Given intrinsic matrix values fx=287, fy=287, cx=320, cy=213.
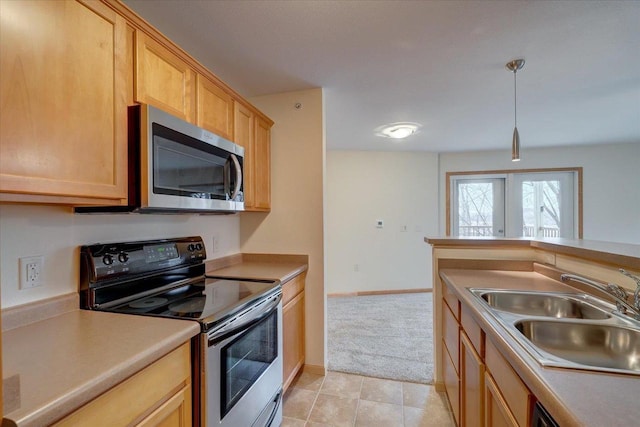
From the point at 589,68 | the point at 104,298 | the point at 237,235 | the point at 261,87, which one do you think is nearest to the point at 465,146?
the point at 589,68

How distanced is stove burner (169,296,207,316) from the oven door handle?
12cm

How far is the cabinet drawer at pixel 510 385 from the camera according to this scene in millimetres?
804

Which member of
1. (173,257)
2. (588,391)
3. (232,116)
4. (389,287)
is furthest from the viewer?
(389,287)

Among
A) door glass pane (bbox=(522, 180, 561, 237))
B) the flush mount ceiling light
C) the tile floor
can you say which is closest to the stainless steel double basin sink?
the tile floor

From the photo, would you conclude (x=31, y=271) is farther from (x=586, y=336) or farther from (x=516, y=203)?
(x=516, y=203)

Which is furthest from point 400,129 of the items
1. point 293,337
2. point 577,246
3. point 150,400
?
point 150,400

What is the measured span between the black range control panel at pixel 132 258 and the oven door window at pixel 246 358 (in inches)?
24.5

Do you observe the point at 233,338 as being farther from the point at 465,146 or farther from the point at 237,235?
the point at 465,146

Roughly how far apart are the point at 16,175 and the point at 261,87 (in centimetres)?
182

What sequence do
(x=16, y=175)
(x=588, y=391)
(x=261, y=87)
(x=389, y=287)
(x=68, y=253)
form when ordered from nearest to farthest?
1. (x=588, y=391)
2. (x=16, y=175)
3. (x=68, y=253)
4. (x=261, y=87)
5. (x=389, y=287)

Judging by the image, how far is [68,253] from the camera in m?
1.21

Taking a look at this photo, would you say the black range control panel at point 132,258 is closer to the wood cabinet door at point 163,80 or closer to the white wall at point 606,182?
the wood cabinet door at point 163,80

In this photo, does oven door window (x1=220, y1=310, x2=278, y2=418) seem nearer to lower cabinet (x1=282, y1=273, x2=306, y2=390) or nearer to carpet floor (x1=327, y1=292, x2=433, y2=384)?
lower cabinet (x1=282, y1=273, x2=306, y2=390)

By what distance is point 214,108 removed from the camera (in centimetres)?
174
